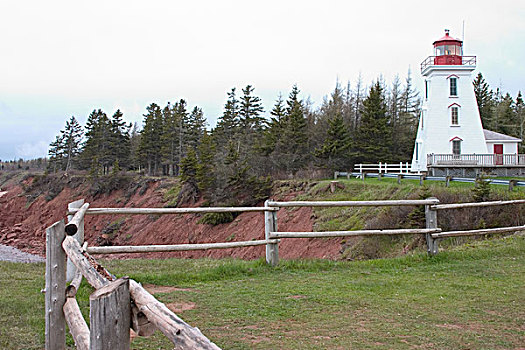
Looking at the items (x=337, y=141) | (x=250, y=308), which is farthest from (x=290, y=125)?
A: (x=250, y=308)

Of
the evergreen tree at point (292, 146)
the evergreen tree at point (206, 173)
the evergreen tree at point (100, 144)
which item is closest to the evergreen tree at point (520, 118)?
the evergreen tree at point (292, 146)

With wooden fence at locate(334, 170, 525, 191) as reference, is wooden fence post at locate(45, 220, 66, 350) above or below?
below

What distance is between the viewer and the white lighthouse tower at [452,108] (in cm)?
3142

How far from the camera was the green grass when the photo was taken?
4.32 m

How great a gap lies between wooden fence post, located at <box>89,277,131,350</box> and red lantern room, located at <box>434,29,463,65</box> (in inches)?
1318

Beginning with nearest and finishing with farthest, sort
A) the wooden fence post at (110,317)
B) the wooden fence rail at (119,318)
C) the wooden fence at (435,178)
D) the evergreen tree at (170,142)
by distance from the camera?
the wooden fence rail at (119,318) < the wooden fence post at (110,317) < the wooden fence at (435,178) < the evergreen tree at (170,142)

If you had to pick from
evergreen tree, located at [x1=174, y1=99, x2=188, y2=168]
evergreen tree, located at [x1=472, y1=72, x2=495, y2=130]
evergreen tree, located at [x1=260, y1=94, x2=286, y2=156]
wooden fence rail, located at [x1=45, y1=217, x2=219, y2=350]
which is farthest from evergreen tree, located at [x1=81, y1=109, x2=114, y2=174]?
wooden fence rail, located at [x1=45, y1=217, x2=219, y2=350]

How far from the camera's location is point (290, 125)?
41.2 metres

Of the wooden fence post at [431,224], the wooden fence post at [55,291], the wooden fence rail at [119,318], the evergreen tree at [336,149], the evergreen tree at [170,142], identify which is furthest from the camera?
the evergreen tree at [170,142]

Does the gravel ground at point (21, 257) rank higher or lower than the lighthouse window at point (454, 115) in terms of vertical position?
lower

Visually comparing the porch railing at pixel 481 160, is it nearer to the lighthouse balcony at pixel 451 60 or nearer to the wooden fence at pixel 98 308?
the lighthouse balcony at pixel 451 60

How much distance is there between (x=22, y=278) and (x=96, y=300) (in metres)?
5.91

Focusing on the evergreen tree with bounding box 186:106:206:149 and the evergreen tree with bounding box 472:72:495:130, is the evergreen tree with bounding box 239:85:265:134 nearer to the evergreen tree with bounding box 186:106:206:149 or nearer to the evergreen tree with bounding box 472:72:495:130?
the evergreen tree with bounding box 186:106:206:149

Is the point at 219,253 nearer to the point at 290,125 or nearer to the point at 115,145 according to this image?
the point at 290,125
